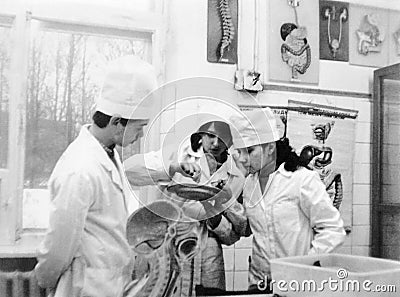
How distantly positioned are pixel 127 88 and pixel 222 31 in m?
0.42

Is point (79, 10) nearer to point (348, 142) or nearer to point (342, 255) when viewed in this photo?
point (348, 142)

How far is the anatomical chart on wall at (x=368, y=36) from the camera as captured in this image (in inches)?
88.4

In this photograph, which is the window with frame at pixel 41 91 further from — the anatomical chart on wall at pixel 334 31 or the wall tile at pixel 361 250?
the wall tile at pixel 361 250

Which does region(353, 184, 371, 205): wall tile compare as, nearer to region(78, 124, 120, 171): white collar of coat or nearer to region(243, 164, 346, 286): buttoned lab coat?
region(243, 164, 346, 286): buttoned lab coat

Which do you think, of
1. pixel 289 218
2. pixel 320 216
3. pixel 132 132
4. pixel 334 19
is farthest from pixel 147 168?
pixel 334 19

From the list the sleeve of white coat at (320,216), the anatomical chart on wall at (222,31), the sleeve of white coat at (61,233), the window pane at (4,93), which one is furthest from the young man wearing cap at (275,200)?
the window pane at (4,93)

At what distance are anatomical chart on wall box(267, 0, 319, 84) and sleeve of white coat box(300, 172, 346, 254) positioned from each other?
0.38 m

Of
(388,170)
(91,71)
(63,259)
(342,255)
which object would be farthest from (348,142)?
(63,259)

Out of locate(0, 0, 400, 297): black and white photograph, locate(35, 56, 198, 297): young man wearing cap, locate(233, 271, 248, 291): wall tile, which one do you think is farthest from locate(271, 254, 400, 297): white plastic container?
locate(35, 56, 198, 297): young man wearing cap

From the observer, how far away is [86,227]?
1.79 meters

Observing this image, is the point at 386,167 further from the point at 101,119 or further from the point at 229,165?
the point at 101,119

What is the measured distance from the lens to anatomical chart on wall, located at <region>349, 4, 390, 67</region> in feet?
7.36

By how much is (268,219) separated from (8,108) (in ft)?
3.13

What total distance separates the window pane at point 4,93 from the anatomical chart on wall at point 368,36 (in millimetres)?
1255
